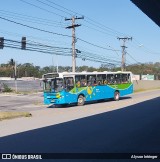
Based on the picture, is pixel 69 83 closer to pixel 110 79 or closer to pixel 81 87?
pixel 81 87

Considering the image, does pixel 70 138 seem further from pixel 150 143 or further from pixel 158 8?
pixel 158 8

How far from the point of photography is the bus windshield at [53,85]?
3078cm

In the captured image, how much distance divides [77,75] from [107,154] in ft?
71.9

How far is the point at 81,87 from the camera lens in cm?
3247

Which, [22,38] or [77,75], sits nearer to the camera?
[77,75]

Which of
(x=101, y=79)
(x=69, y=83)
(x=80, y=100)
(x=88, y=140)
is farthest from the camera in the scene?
(x=101, y=79)

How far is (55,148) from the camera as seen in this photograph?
444 inches

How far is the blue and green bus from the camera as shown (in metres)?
30.8

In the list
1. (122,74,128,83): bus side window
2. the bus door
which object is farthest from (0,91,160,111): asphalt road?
(122,74,128,83): bus side window

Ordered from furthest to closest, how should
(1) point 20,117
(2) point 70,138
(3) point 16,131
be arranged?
(1) point 20,117 < (3) point 16,131 < (2) point 70,138

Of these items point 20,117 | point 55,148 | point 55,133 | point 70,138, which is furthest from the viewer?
point 20,117

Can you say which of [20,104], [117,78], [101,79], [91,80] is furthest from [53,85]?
[117,78]

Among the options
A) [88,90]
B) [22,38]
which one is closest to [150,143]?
[88,90]

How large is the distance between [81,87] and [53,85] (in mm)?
2542
